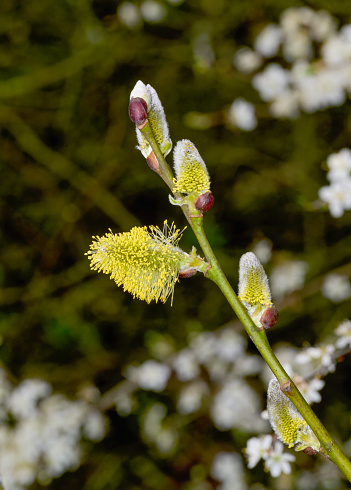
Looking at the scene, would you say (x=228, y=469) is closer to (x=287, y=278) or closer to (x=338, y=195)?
(x=287, y=278)

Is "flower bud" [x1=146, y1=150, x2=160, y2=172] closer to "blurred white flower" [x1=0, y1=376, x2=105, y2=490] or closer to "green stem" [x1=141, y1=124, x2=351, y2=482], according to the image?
"green stem" [x1=141, y1=124, x2=351, y2=482]

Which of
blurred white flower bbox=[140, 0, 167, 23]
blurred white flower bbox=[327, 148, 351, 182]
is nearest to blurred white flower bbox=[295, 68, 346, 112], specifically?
blurred white flower bbox=[327, 148, 351, 182]

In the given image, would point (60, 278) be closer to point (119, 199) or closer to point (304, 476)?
point (119, 199)

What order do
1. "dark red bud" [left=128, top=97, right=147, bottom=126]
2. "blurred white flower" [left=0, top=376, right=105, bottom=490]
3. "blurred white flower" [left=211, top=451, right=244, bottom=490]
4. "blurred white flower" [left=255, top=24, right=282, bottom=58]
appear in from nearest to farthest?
"dark red bud" [left=128, top=97, right=147, bottom=126]
"blurred white flower" [left=0, top=376, right=105, bottom=490]
"blurred white flower" [left=211, top=451, right=244, bottom=490]
"blurred white flower" [left=255, top=24, right=282, bottom=58]

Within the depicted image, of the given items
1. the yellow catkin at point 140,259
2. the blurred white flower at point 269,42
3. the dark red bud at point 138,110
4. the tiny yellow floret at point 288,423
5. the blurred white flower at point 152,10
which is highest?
the blurred white flower at point 152,10

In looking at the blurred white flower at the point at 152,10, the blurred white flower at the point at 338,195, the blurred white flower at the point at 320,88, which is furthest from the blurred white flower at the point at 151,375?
the blurred white flower at the point at 152,10

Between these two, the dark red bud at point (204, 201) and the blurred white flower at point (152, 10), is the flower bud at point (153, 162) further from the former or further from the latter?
the blurred white flower at point (152, 10)
